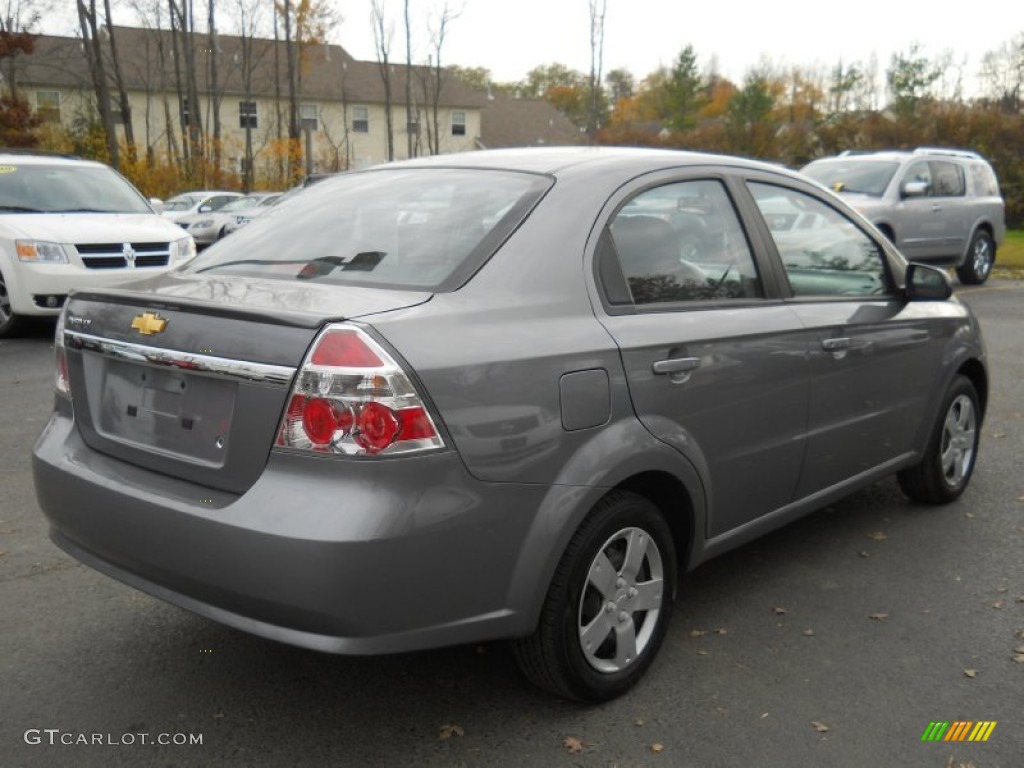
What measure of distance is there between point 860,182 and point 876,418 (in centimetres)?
1129

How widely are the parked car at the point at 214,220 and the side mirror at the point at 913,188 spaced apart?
15.1m

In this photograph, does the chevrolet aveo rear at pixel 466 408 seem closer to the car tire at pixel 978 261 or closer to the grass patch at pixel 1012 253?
the car tire at pixel 978 261

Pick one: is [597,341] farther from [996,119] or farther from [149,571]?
[996,119]

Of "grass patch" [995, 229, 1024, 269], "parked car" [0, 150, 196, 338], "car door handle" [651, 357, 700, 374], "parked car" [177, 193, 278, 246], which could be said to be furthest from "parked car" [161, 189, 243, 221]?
"car door handle" [651, 357, 700, 374]

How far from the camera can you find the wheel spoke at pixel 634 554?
3.15 meters

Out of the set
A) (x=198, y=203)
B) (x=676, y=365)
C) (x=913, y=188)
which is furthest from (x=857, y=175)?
(x=198, y=203)

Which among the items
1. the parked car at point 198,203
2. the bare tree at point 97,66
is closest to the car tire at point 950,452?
the parked car at point 198,203

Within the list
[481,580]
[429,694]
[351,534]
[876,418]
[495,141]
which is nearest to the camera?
[351,534]

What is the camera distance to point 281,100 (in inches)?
2122

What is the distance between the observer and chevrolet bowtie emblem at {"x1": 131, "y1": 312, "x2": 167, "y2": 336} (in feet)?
9.41

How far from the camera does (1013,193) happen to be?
3039cm

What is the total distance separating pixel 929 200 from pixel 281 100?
44.9 meters

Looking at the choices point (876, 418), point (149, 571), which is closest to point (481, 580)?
point (149, 571)

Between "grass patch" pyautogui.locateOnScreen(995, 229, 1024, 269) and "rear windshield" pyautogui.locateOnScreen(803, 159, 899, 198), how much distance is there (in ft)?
19.4
